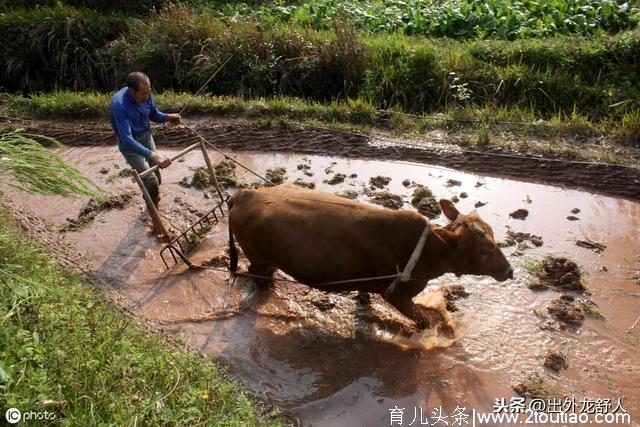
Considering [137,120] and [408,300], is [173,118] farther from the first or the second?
[408,300]


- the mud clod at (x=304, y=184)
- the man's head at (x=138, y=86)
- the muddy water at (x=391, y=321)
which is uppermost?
the man's head at (x=138, y=86)

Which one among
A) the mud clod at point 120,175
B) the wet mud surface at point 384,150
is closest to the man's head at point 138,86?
the mud clod at point 120,175

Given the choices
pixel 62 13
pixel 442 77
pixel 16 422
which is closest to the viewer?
pixel 16 422

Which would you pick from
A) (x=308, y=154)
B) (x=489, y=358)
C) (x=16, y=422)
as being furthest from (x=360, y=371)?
(x=308, y=154)

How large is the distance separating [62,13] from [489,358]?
40.7 ft

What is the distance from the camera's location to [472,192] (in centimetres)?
747

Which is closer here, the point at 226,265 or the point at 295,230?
the point at 295,230

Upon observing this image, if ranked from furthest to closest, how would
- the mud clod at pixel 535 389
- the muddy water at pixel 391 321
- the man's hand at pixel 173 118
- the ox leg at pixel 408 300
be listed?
the man's hand at pixel 173 118 < the ox leg at pixel 408 300 < the muddy water at pixel 391 321 < the mud clod at pixel 535 389

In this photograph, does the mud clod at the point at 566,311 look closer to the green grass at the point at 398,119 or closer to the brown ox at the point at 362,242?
the brown ox at the point at 362,242

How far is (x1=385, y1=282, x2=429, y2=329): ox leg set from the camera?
17.0 ft

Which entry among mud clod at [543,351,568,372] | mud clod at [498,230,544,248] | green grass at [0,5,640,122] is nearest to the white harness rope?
mud clod at [543,351,568,372]

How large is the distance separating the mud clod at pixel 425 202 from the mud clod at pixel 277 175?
1.88 m

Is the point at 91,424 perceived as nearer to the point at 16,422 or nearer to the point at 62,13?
the point at 16,422

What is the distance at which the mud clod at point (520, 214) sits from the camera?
6.95 meters
